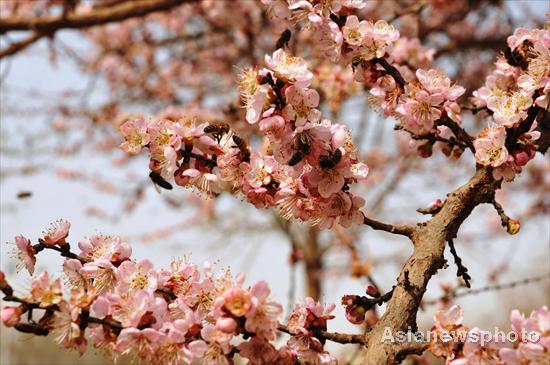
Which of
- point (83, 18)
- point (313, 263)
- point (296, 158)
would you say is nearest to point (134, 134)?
point (296, 158)

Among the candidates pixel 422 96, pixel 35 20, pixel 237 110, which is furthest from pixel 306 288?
pixel 422 96

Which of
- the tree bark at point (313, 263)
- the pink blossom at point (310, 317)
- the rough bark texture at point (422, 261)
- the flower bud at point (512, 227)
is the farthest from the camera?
the tree bark at point (313, 263)

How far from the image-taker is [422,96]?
5.45 ft

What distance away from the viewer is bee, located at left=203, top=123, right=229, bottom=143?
4.83 feet

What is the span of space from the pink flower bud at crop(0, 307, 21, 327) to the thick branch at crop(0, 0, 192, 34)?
261cm

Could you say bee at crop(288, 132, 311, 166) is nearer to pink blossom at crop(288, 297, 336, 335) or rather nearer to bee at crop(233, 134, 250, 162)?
bee at crop(233, 134, 250, 162)

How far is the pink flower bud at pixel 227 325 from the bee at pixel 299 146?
1.28 feet

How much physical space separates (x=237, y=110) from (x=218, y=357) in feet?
8.86

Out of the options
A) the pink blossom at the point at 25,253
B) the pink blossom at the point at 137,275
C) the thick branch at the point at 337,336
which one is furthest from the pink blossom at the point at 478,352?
the pink blossom at the point at 25,253

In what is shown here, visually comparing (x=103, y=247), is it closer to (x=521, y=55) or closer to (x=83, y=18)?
(x=521, y=55)

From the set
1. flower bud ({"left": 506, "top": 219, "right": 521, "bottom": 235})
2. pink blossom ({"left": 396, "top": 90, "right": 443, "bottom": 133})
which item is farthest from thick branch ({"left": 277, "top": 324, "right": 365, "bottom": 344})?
pink blossom ({"left": 396, "top": 90, "right": 443, "bottom": 133})

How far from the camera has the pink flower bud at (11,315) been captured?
1193 millimetres

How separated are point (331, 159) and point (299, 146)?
0.26 ft

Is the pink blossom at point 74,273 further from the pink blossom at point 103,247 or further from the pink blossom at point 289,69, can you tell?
the pink blossom at point 289,69
